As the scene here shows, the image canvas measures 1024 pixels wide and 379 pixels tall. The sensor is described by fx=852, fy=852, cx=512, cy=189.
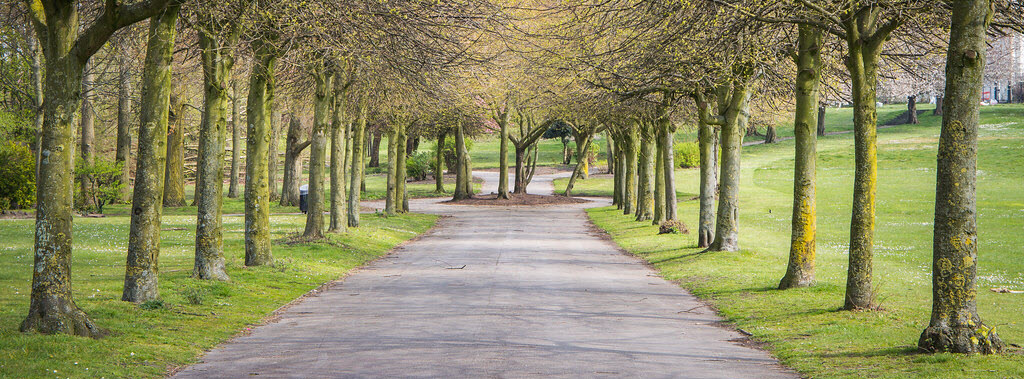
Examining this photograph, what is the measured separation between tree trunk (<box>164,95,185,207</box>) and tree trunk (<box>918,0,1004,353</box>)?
101 feet

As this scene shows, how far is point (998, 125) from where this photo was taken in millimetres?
73125

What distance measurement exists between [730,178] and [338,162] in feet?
35.6

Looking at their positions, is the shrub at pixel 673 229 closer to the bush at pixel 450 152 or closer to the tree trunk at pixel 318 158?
the tree trunk at pixel 318 158

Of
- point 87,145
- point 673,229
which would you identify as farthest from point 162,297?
point 87,145

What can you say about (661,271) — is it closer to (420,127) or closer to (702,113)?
(702,113)

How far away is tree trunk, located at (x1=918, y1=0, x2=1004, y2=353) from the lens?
26.8 ft

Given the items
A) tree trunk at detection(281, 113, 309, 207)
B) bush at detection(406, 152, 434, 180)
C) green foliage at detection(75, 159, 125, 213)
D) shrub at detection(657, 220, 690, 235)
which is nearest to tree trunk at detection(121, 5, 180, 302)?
shrub at detection(657, 220, 690, 235)

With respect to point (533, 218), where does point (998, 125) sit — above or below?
above

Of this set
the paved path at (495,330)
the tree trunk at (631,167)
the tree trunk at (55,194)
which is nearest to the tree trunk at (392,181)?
the tree trunk at (631,167)

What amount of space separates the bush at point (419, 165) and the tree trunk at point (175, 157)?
87.6 feet

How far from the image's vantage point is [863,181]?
11297 millimetres

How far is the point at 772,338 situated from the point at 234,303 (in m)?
7.46

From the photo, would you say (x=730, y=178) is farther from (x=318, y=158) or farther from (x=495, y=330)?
(x=495, y=330)

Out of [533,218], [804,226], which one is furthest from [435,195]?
[804,226]
